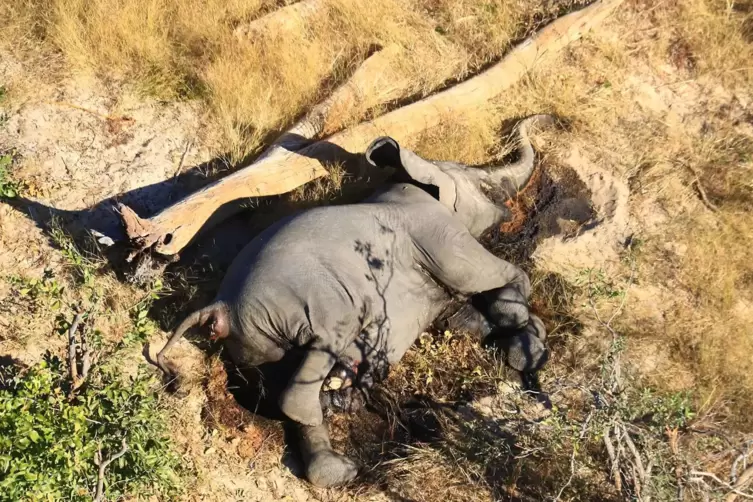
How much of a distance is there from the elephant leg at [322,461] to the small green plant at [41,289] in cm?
173

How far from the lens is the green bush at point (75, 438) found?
3.72m

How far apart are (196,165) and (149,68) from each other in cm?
97

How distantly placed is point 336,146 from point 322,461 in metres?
2.58

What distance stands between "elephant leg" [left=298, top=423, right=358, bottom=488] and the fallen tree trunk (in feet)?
5.26

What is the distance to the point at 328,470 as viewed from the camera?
15.2 ft

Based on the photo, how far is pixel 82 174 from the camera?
227 inches

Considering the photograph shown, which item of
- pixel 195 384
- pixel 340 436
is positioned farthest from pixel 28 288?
pixel 340 436

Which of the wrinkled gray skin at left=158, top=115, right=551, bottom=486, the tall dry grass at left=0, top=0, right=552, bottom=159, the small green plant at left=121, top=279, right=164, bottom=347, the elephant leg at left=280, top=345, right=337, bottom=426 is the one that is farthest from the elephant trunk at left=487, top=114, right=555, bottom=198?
the small green plant at left=121, top=279, right=164, bottom=347

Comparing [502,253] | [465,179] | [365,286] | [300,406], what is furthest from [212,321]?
[502,253]

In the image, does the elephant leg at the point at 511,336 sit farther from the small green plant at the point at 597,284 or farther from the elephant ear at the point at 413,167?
the elephant ear at the point at 413,167

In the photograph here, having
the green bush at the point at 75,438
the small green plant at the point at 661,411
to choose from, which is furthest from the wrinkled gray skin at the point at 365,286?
the small green plant at the point at 661,411

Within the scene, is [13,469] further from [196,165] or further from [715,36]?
[715,36]

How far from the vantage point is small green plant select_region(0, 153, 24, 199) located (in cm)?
541

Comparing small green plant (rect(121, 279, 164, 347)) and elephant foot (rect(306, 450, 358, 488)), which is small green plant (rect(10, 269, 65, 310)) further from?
elephant foot (rect(306, 450, 358, 488))
